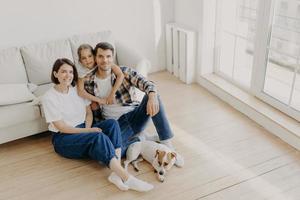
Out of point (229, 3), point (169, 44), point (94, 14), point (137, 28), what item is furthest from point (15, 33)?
point (229, 3)

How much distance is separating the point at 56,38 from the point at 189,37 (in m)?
1.42

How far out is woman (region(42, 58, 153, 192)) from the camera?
2336 millimetres

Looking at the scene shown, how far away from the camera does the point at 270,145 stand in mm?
2719

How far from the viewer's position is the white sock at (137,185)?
228cm

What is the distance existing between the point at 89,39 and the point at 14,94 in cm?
96

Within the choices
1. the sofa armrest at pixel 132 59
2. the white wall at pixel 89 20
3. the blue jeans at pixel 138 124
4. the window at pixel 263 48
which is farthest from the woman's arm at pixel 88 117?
the window at pixel 263 48

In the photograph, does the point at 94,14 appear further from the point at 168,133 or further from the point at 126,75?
the point at 168,133

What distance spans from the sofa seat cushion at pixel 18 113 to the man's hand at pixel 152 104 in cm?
94

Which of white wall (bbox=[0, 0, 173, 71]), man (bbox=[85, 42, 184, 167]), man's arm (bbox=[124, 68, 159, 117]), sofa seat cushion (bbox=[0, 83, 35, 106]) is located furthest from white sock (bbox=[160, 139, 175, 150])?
white wall (bbox=[0, 0, 173, 71])

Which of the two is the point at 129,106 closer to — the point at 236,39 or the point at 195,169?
the point at 195,169

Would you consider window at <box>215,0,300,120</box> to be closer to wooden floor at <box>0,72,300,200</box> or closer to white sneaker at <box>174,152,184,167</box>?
wooden floor at <box>0,72,300,200</box>

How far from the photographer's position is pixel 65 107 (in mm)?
2492

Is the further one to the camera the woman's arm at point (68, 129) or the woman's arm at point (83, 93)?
the woman's arm at point (83, 93)

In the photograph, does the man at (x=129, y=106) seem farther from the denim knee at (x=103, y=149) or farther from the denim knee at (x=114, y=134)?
the denim knee at (x=103, y=149)
